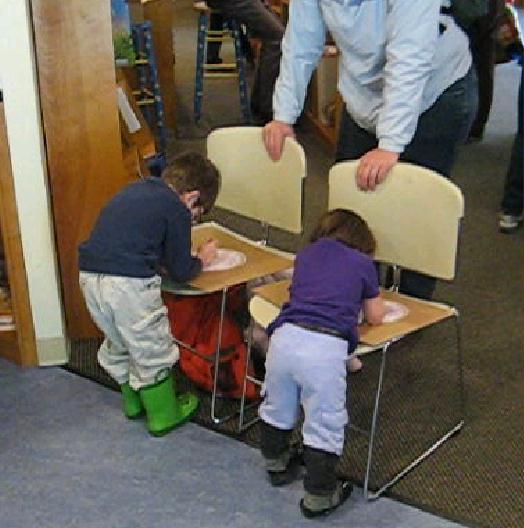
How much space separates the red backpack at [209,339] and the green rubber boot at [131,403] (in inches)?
8.1

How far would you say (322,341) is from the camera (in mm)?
1968

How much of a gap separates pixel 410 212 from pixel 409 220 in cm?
2

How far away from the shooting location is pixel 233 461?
2.30m

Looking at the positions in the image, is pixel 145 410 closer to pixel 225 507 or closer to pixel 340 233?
pixel 225 507

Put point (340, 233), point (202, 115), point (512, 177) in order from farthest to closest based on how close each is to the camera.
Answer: point (202, 115) < point (512, 177) < point (340, 233)

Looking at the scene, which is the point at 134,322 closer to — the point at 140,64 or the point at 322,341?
the point at 322,341

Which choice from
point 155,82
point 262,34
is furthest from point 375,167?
point 262,34

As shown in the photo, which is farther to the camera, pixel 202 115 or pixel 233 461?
pixel 202 115

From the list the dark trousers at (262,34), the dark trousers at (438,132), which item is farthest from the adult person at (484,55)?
the dark trousers at (438,132)

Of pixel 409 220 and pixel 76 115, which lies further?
pixel 76 115

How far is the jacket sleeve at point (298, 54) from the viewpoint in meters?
2.39

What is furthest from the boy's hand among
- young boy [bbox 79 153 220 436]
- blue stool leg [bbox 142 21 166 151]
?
blue stool leg [bbox 142 21 166 151]

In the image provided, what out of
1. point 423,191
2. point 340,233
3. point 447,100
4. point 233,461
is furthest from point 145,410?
point 447,100

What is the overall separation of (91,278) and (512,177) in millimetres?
2067
